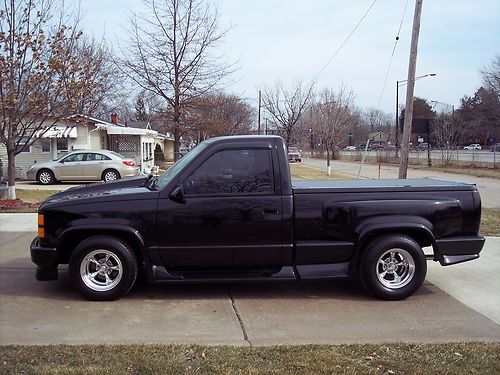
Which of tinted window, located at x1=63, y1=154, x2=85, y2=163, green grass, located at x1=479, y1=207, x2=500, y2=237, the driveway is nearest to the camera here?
the driveway

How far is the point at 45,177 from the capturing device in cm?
2019

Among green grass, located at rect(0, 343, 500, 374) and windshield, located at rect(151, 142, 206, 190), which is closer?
green grass, located at rect(0, 343, 500, 374)

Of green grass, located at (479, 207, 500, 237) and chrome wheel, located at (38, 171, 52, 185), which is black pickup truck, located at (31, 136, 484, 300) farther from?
chrome wheel, located at (38, 171, 52, 185)

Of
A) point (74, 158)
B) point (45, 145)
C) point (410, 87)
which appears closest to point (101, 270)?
point (410, 87)

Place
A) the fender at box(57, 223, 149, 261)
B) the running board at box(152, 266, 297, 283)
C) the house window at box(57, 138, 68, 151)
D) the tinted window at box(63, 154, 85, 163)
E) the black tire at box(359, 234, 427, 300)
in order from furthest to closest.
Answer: the house window at box(57, 138, 68, 151) → the tinted window at box(63, 154, 85, 163) → the black tire at box(359, 234, 427, 300) → the running board at box(152, 266, 297, 283) → the fender at box(57, 223, 149, 261)

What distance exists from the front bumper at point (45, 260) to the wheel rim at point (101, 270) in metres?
0.33

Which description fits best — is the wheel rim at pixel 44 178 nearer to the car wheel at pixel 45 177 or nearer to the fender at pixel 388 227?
the car wheel at pixel 45 177

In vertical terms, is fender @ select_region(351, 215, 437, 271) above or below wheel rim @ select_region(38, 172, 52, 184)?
above

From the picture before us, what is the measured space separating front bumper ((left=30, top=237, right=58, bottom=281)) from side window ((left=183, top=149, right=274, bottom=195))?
1.58 meters

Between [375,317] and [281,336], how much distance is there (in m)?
1.09

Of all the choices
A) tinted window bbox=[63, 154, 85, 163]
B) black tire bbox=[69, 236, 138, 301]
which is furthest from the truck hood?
tinted window bbox=[63, 154, 85, 163]

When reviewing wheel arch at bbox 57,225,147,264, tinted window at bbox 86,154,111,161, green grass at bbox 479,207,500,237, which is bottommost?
green grass at bbox 479,207,500,237

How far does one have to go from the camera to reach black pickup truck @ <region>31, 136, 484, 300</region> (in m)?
5.05

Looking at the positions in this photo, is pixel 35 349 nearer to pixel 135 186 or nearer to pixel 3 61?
pixel 135 186
